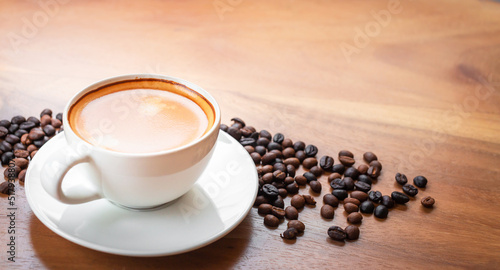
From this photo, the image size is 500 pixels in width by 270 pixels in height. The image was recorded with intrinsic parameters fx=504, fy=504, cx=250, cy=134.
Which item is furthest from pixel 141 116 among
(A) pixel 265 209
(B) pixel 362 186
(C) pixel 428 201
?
(C) pixel 428 201

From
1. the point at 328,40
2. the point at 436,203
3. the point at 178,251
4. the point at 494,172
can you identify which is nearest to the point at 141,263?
the point at 178,251

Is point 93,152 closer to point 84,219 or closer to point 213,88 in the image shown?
point 84,219

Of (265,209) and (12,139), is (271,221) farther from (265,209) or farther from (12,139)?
(12,139)

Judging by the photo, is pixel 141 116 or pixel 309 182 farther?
pixel 309 182

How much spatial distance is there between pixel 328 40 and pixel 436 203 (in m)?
0.92

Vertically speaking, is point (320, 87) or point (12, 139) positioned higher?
point (12, 139)

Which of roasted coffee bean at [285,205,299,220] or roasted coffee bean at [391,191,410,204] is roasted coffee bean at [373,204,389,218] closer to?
roasted coffee bean at [391,191,410,204]

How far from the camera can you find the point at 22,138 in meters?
1.22

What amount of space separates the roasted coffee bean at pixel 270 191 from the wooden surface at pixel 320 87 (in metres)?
0.06

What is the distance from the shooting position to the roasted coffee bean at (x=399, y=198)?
3.67 feet

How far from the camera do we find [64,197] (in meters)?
0.87

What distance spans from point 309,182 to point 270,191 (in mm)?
125

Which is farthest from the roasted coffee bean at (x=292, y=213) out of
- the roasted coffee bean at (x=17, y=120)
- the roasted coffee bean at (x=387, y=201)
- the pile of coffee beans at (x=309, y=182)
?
the roasted coffee bean at (x=17, y=120)

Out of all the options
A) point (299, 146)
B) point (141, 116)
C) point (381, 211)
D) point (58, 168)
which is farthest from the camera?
point (299, 146)
